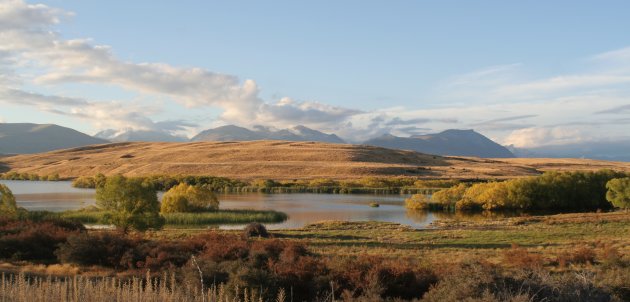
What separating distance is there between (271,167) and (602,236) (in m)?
125

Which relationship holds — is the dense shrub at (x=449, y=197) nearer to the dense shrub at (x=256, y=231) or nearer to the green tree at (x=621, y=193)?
the green tree at (x=621, y=193)

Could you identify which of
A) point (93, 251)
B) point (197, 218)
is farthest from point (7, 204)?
point (93, 251)

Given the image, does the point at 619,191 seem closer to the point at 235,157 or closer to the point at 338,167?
the point at 338,167

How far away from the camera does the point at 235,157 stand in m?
180

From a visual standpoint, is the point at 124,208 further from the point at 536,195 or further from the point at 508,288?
the point at 536,195

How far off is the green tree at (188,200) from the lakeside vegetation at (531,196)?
25444mm

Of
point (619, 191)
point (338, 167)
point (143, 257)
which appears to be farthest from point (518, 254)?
point (338, 167)

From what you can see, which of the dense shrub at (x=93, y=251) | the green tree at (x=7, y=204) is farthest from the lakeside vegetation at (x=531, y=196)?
the dense shrub at (x=93, y=251)

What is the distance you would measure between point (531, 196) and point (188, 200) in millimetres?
45006

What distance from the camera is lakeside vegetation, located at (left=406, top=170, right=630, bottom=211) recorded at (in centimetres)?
7188

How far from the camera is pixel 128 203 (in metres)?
38.1

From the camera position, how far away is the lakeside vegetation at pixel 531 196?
71.9 metres

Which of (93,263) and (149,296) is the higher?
(149,296)

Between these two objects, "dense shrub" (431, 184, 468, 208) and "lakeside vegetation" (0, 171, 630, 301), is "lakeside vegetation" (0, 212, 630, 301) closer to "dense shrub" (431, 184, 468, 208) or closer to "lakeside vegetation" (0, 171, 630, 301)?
"lakeside vegetation" (0, 171, 630, 301)
